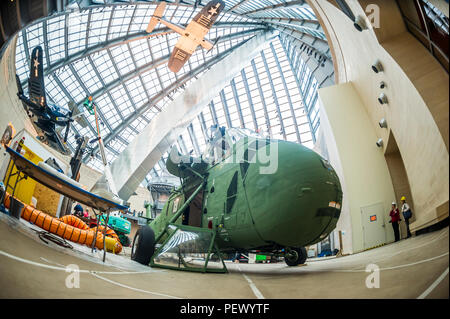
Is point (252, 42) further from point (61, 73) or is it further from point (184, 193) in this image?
point (184, 193)

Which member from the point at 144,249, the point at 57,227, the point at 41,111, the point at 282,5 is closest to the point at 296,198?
the point at 144,249

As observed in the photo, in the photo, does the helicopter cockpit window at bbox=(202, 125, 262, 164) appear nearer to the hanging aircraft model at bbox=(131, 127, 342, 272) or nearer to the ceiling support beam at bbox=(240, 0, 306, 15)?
the hanging aircraft model at bbox=(131, 127, 342, 272)

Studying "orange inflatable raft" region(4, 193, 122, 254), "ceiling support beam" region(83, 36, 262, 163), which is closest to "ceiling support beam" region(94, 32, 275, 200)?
"ceiling support beam" region(83, 36, 262, 163)

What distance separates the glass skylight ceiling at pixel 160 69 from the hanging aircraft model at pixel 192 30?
277 inches

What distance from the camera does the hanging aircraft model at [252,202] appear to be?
382 cm

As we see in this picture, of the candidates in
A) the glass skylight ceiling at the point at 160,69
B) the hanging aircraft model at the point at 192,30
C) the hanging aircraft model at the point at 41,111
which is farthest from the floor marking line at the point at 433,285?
the glass skylight ceiling at the point at 160,69

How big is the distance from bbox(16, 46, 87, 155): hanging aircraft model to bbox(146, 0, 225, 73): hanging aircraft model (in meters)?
9.08

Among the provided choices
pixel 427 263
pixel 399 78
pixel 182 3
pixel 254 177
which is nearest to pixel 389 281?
pixel 427 263

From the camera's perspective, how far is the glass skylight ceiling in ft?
82.6

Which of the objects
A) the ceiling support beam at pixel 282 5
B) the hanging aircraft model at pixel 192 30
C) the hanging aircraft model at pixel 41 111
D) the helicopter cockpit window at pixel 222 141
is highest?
the ceiling support beam at pixel 282 5

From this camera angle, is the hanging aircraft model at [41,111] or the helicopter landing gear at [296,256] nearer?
the helicopter landing gear at [296,256]

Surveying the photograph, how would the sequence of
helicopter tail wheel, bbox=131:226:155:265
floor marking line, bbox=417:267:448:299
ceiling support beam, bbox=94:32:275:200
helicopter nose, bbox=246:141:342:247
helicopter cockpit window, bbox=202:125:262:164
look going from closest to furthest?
floor marking line, bbox=417:267:448:299, helicopter nose, bbox=246:141:342:247, helicopter tail wheel, bbox=131:226:155:265, helicopter cockpit window, bbox=202:125:262:164, ceiling support beam, bbox=94:32:275:200

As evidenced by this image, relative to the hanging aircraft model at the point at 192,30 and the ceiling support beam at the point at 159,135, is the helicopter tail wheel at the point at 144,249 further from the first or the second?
the ceiling support beam at the point at 159,135

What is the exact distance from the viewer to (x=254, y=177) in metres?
4.50
